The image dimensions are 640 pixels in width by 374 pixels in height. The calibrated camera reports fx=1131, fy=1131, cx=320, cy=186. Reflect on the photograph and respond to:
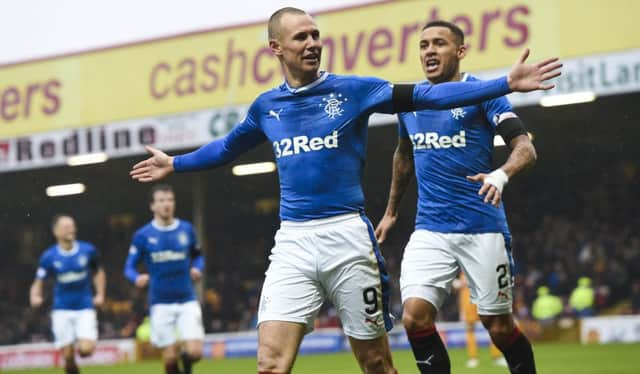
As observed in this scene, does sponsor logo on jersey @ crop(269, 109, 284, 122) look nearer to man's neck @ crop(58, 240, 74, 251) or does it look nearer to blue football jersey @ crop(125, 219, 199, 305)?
blue football jersey @ crop(125, 219, 199, 305)

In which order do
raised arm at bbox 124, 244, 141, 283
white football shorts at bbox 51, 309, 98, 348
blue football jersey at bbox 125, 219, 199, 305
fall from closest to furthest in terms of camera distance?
blue football jersey at bbox 125, 219, 199, 305 < raised arm at bbox 124, 244, 141, 283 < white football shorts at bbox 51, 309, 98, 348

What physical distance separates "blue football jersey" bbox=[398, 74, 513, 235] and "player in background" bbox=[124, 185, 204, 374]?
5153 mm

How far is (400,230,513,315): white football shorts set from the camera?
7.40m

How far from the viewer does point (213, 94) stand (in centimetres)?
2367

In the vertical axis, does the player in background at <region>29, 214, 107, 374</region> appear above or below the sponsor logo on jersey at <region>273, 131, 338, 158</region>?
below

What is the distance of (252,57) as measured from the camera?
23141mm

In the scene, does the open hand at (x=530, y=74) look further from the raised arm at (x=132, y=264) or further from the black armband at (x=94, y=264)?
the black armband at (x=94, y=264)

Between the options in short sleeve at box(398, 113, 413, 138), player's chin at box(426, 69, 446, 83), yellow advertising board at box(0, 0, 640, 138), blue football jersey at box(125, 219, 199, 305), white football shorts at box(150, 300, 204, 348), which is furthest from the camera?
yellow advertising board at box(0, 0, 640, 138)

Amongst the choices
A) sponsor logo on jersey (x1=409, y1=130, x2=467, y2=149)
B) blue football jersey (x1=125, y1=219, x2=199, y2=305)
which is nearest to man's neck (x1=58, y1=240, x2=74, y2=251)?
blue football jersey (x1=125, y1=219, x2=199, y2=305)

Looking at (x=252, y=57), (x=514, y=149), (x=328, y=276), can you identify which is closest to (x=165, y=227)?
(x=514, y=149)

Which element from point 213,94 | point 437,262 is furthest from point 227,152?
point 213,94

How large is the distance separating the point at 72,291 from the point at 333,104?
9.53m

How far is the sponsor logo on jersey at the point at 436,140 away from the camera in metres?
7.45

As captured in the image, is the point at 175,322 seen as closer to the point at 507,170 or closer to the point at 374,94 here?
the point at 507,170
